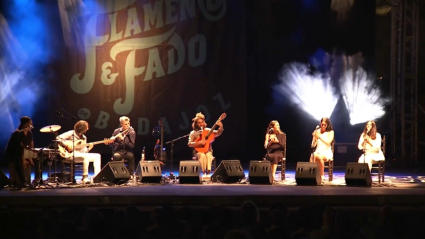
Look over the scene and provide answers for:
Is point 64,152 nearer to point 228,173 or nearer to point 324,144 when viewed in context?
point 228,173

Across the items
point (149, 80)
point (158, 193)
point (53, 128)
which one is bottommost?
point (158, 193)

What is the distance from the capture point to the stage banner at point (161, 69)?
13.6m

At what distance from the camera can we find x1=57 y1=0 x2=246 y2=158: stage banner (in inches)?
537

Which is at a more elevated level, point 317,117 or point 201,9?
point 201,9

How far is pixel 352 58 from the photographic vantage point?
14.3 m

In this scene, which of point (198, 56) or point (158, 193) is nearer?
point (158, 193)

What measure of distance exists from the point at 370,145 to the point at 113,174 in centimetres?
427

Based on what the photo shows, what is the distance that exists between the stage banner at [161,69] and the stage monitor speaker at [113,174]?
3.65 meters

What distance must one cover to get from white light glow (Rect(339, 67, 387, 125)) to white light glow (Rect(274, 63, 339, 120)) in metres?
0.31

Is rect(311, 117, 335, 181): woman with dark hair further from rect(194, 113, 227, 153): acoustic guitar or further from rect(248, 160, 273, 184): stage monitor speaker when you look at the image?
rect(194, 113, 227, 153): acoustic guitar
